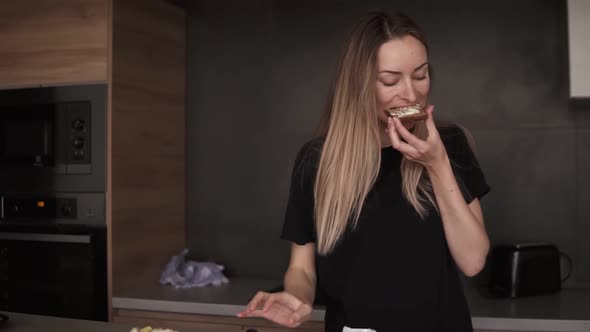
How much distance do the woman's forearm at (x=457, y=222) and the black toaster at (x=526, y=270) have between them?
2.93 feet

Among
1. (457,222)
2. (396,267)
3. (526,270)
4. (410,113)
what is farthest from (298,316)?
(526,270)

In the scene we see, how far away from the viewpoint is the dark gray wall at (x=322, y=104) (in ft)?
7.77

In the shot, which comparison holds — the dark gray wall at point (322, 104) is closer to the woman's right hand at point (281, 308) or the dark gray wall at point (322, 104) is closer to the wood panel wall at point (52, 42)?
the wood panel wall at point (52, 42)

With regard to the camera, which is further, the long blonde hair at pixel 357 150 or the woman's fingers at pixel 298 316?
the long blonde hair at pixel 357 150

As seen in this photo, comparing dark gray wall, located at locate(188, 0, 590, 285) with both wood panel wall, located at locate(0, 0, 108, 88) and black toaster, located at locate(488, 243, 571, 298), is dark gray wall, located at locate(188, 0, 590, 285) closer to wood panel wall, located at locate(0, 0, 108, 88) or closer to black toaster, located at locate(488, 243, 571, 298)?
black toaster, located at locate(488, 243, 571, 298)

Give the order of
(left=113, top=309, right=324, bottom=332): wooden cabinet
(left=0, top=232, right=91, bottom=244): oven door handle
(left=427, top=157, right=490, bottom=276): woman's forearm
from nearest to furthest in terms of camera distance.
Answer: (left=427, top=157, right=490, bottom=276): woman's forearm
(left=113, top=309, right=324, bottom=332): wooden cabinet
(left=0, top=232, right=91, bottom=244): oven door handle

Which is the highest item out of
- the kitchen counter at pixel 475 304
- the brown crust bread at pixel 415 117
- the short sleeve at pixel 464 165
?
the brown crust bread at pixel 415 117

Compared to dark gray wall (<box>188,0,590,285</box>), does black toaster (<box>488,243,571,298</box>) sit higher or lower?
lower

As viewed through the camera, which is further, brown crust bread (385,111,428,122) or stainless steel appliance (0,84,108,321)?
stainless steel appliance (0,84,108,321)

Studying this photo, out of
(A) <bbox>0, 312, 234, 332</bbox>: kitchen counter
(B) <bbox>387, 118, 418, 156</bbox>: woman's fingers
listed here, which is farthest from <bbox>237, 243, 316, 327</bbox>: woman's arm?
(B) <bbox>387, 118, 418, 156</bbox>: woman's fingers

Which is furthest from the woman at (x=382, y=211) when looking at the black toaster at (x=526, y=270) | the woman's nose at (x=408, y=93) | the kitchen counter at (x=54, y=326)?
the black toaster at (x=526, y=270)

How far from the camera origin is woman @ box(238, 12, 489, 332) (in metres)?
1.39

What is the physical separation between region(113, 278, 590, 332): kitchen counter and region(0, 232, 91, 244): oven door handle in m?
0.24

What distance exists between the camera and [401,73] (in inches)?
54.2
